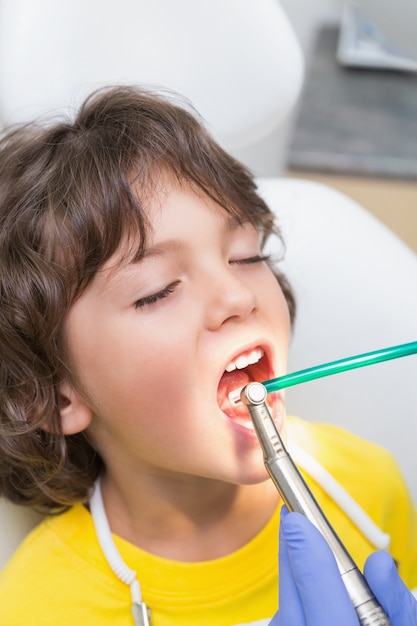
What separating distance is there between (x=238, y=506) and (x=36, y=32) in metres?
0.77

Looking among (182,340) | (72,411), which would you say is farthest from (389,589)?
(72,411)

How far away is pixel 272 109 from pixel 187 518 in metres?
0.76

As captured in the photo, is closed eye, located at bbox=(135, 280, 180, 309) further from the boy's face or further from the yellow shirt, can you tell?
the yellow shirt

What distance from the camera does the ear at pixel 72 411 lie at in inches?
39.4

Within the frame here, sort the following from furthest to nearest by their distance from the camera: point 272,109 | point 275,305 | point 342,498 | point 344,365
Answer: point 272,109 → point 342,498 → point 275,305 → point 344,365

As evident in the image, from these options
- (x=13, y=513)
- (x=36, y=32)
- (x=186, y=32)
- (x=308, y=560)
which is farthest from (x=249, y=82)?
(x=308, y=560)

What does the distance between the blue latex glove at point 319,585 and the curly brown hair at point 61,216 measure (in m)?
0.34

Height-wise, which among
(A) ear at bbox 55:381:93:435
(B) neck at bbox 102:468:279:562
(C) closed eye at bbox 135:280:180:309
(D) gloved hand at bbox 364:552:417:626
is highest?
(C) closed eye at bbox 135:280:180:309

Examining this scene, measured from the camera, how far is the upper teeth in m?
0.89

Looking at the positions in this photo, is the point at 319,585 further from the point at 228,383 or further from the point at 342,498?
the point at 342,498

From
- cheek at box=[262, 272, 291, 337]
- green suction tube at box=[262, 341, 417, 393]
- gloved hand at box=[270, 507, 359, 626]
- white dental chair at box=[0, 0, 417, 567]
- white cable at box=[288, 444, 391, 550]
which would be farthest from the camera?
white dental chair at box=[0, 0, 417, 567]

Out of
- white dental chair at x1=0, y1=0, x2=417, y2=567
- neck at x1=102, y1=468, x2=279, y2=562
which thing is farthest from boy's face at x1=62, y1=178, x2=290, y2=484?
white dental chair at x1=0, y1=0, x2=417, y2=567

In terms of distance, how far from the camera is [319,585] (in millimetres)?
726

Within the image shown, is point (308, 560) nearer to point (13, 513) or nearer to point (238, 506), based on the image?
point (238, 506)
